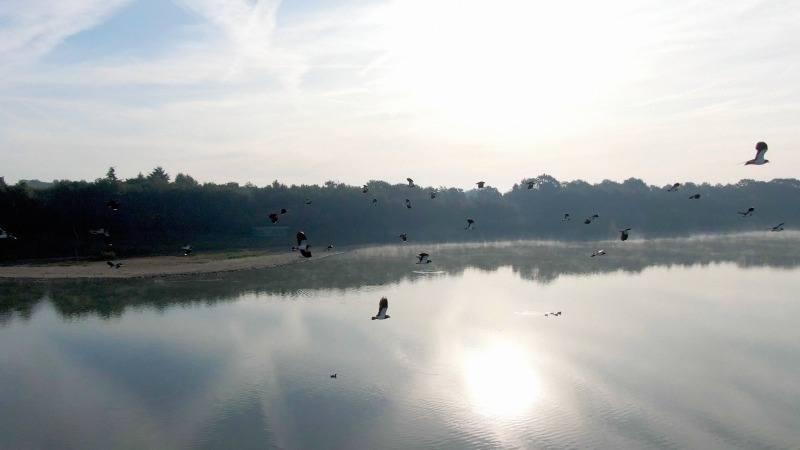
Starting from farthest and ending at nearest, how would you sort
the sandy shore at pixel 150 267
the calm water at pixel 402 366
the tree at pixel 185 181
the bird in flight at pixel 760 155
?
the tree at pixel 185 181 → the sandy shore at pixel 150 267 → the calm water at pixel 402 366 → the bird in flight at pixel 760 155

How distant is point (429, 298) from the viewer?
4781cm

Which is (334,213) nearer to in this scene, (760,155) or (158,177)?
(158,177)

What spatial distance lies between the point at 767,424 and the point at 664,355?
28.7ft

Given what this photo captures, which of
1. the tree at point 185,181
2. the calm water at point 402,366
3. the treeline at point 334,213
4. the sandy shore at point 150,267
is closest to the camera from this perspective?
the calm water at point 402,366

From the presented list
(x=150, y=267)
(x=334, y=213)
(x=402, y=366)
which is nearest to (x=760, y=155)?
(x=402, y=366)

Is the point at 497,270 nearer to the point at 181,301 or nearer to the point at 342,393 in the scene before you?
the point at 181,301

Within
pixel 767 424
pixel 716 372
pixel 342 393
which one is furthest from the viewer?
pixel 716 372

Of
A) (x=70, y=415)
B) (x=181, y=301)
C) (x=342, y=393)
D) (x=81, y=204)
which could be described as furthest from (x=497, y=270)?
(x=81, y=204)

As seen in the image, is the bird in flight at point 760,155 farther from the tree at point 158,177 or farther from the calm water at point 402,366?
the tree at point 158,177

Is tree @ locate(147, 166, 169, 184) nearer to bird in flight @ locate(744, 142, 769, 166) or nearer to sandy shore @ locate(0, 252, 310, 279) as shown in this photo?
sandy shore @ locate(0, 252, 310, 279)

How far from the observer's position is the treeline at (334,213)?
8369 cm

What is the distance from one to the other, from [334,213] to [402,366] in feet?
284

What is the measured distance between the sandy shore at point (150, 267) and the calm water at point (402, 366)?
7689mm

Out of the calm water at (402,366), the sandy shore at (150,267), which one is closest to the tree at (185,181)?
the sandy shore at (150,267)
